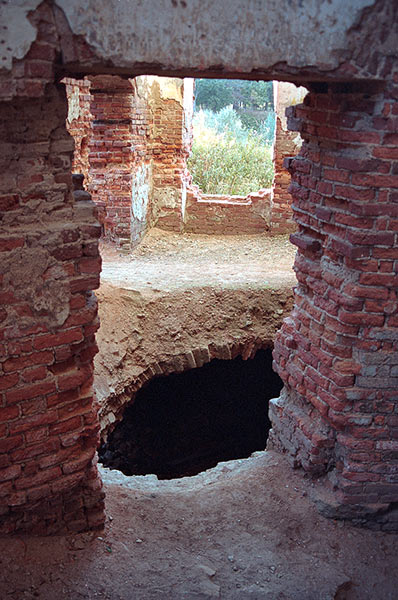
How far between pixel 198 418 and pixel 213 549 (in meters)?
4.27

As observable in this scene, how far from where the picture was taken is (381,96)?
8.80 ft

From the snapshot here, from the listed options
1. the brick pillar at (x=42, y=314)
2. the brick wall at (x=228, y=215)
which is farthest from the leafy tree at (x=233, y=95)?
the brick pillar at (x=42, y=314)

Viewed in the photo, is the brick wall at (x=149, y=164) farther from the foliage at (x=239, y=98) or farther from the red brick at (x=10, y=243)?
the foliage at (x=239, y=98)

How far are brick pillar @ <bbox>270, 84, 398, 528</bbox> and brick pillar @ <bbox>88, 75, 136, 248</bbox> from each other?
4.39 m

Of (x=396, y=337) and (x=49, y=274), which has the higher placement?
(x=49, y=274)

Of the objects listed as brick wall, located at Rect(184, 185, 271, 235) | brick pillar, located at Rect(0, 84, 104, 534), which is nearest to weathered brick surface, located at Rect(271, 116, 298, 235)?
brick wall, located at Rect(184, 185, 271, 235)

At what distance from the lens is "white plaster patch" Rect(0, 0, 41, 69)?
2092 mm

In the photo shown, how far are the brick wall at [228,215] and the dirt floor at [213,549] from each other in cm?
542

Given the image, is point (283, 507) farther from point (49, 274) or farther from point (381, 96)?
point (381, 96)

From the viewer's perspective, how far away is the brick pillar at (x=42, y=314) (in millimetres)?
2383

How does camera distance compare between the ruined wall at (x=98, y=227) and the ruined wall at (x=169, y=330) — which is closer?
the ruined wall at (x=98, y=227)

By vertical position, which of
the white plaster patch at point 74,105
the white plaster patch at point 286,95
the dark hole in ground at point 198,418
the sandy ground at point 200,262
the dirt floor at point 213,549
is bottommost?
the dark hole in ground at point 198,418

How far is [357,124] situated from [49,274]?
1809mm

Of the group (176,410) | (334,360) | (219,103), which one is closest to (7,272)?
(334,360)
